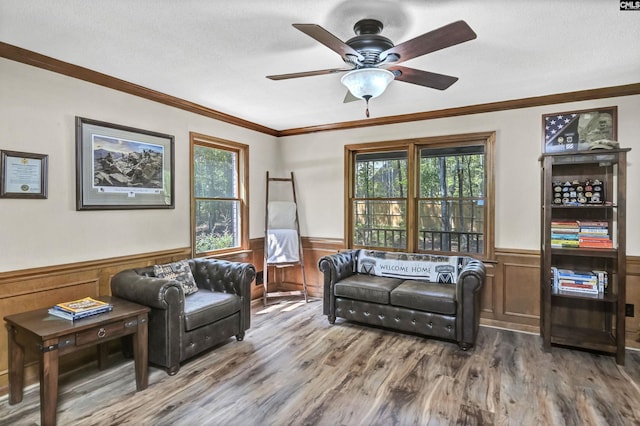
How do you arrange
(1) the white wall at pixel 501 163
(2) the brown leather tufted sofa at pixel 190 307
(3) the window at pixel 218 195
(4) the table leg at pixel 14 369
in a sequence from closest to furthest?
(4) the table leg at pixel 14 369 → (2) the brown leather tufted sofa at pixel 190 307 → (1) the white wall at pixel 501 163 → (3) the window at pixel 218 195

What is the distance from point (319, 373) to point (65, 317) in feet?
6.15

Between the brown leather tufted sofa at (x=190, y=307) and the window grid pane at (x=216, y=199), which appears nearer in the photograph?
the brown leather tufted sofa at (x=190, y=307)

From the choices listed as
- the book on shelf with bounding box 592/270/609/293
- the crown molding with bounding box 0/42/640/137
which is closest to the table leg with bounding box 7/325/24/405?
the crown molding with bounding box 0/42/640/137

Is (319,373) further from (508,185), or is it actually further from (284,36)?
(508,185)

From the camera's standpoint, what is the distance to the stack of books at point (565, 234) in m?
3.15

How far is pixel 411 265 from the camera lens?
13.2 feet

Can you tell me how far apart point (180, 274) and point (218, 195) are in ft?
4.39

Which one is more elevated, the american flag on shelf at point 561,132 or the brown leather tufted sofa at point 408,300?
the american flag on shelf at point 561,132

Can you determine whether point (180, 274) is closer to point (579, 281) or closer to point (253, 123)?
point (253, 123)

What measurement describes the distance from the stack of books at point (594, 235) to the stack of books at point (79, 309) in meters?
4.00

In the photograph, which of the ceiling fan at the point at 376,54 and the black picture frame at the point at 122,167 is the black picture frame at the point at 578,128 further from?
the black picture frame at the point at 122,167

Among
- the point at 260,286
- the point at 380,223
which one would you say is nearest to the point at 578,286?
the point at 380,223

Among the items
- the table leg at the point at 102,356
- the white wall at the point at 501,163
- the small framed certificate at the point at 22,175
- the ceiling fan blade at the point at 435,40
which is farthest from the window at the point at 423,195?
the small framed certificate at the point at 22,175

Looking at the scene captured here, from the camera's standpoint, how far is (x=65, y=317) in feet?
7.56
